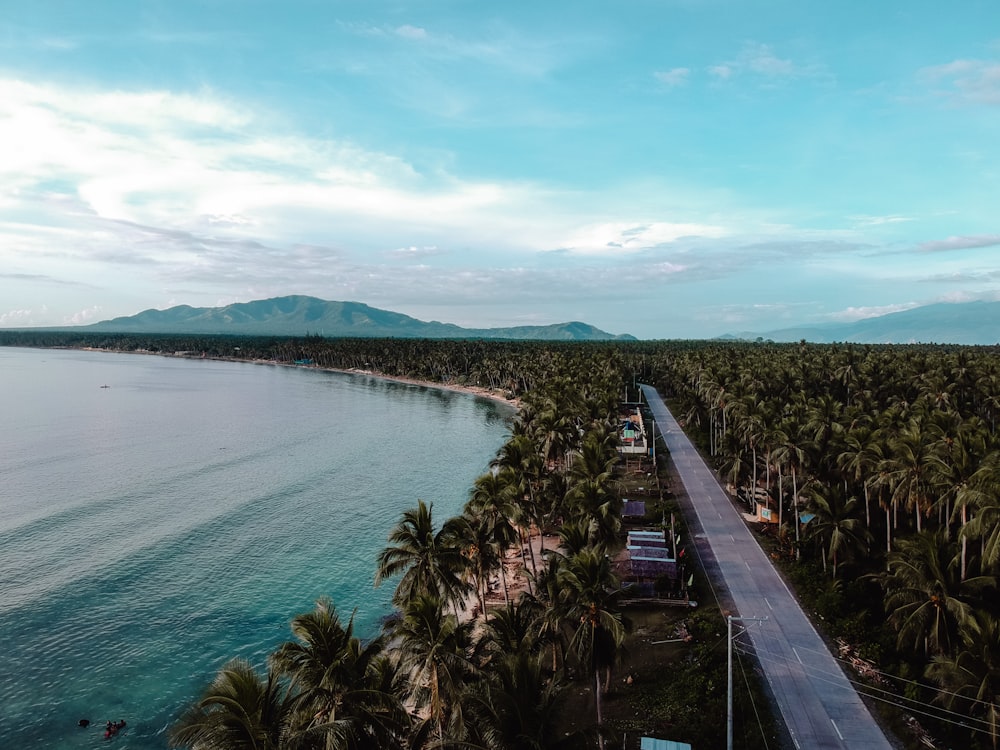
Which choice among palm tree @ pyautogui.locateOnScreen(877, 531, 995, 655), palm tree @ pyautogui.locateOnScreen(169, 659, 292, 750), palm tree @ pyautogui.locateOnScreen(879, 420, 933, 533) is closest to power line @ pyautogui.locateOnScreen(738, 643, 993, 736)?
palm tree @ pyautogui.locateOnScreen(877, 531, 995, 655)

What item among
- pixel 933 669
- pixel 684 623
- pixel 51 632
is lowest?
pixel 51 632

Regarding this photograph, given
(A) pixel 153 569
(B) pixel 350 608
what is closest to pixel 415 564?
(B) pixel 350 608

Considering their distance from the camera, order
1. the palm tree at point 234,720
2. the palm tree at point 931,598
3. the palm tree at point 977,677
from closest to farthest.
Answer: the palm tree at point 234,720 → the palm tree at point 977,677 → the palm tree at point 931,598

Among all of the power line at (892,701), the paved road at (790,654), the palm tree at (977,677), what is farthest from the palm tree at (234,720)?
the palm tree at (977,677)

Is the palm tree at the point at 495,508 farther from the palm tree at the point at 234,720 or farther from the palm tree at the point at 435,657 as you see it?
the palm tree at the point at 234,720

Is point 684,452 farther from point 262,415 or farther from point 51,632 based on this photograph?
point 262,415
